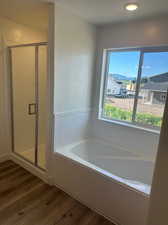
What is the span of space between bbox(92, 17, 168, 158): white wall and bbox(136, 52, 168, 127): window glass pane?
208 mm

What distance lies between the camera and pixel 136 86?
2.57 meters

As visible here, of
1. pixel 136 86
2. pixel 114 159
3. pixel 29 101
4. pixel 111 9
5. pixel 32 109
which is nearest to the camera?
pixel 111 9

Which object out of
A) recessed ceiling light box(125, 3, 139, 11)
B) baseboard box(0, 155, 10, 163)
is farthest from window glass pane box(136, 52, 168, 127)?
baseboard box(0, 155, 10, 163)

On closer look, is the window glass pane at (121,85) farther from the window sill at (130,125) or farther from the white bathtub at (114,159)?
the white bathtub at (114,159)

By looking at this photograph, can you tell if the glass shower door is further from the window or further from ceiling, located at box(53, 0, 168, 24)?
the window

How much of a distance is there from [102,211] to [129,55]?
90.7 inches

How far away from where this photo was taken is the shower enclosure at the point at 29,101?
2695mm

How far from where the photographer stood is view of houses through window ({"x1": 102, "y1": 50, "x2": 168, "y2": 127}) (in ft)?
7.71

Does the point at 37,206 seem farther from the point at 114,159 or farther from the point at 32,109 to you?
the point at 32,109

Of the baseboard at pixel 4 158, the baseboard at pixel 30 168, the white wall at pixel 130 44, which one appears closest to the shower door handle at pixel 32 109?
the baseboard at pixel 30 168

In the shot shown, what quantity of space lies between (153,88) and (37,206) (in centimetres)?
230

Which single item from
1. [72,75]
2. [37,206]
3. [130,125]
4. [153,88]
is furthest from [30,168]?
[153,88]

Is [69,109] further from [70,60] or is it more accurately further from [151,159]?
[151,159]

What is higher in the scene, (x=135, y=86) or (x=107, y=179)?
(x=135, y=86)
